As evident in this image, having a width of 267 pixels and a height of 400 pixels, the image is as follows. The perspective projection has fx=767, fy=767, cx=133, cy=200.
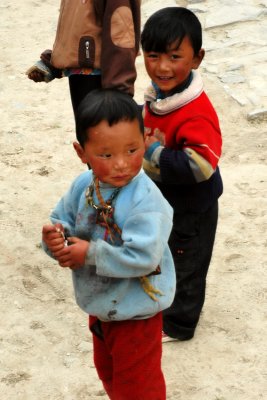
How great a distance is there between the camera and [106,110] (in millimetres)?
2486

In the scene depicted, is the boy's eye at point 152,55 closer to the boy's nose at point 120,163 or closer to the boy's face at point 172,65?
the boy's face at point 172,65

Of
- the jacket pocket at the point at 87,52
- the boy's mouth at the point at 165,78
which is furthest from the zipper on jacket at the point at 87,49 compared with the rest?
the boy's mouth at the point at 165,78

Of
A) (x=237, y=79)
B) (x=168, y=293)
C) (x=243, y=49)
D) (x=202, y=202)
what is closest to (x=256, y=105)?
(x=237, y=79)

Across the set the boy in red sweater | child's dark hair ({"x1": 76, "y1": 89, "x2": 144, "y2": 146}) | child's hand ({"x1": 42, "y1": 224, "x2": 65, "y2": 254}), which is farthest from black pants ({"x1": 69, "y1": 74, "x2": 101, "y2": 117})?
child's hand ({"x1": 42, "y1": 224, "x2": 65, "y2": 254})

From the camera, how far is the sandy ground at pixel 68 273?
3.60 metres

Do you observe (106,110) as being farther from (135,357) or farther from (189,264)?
(189,264)

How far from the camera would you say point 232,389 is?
11.5 ft

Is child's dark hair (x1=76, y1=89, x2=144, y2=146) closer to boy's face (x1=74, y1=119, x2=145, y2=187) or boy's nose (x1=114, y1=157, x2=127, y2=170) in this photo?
boy's face (x1=74, y1=119, x2=145, y2=187)

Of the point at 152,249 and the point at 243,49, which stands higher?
the point at 152,249

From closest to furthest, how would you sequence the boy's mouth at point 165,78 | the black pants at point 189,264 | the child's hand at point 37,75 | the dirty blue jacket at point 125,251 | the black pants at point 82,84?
1. the dirty blue jacket at point 125,251
2. the boy's mouth at point 165,78
3. the black pants at point 189,264
4. the black pants at point 82,84
5. the child's hand at point 37,75

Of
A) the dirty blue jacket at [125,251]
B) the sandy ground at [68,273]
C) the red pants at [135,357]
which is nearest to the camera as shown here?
the dirty blue jacket at [125,251]

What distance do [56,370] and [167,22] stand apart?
170cm

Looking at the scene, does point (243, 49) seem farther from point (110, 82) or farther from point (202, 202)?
point (202, 202)

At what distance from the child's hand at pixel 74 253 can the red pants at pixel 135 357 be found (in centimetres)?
32
